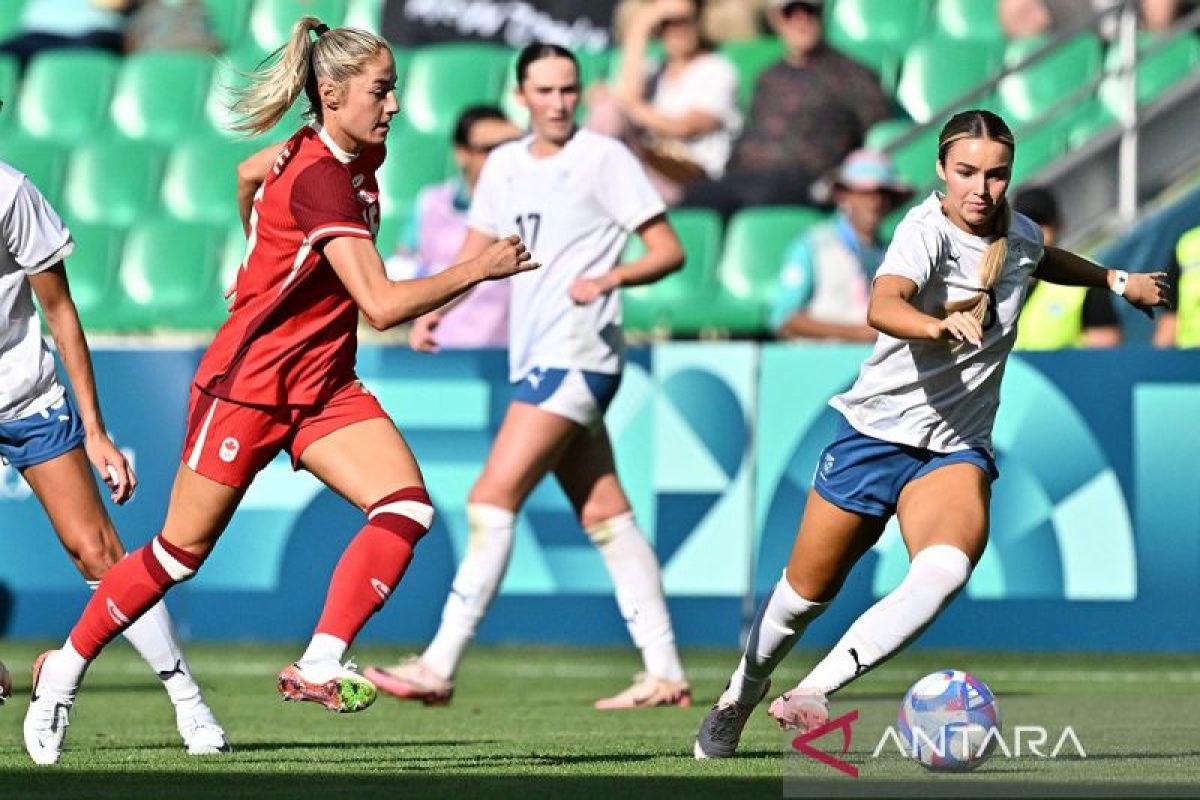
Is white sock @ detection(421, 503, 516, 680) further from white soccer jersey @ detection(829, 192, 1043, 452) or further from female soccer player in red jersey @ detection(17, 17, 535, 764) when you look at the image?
white soccer jersey @ detection(829, 192, 1043, 452)

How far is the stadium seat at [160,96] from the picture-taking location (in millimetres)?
17562

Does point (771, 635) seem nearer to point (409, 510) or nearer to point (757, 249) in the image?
point (409, 510)

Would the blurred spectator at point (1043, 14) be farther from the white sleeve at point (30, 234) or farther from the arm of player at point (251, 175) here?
the white sleeve at point (30, 234)

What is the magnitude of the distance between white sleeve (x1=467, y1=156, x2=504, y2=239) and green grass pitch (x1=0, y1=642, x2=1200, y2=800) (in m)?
1.93

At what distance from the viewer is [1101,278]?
7.34 m

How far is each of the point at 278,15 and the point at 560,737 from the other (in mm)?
10718

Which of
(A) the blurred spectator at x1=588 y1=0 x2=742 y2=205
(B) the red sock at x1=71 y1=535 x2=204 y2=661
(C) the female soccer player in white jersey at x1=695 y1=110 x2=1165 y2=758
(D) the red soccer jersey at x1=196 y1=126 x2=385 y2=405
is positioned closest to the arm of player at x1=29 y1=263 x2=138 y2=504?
(B) the red sock at x1=71 y1=535 x2=204 y2=661

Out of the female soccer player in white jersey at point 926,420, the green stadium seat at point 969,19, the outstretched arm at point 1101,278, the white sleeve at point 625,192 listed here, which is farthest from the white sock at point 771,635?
A: the green stadium seat at point 969,19

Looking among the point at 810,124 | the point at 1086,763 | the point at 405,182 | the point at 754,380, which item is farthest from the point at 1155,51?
the point at 1086,763

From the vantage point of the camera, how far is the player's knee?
6.78 meters

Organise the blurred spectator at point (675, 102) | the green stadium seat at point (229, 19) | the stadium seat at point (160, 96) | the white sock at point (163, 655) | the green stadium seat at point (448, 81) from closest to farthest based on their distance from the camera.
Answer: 1. the white sock at point (163, 655)
2. the blurred spectator at point (675, 102)
3. the green stadium seat at point (448, 81)
4. the stadium seat at point (160, 96)
5. the green stadium seat at point (229, 19)

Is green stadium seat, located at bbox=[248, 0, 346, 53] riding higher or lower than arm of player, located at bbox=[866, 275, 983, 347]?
lower

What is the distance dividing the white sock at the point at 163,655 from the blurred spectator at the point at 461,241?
15.8 ft

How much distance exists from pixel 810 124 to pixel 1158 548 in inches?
170
